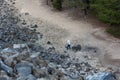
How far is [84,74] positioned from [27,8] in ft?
62.0

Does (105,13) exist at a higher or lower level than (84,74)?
higher

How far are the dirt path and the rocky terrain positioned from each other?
1476 millimetres

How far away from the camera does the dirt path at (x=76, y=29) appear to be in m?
31.3

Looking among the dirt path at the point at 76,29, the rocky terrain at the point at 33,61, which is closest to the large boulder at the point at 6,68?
the rocky terrain at the point at 33,61

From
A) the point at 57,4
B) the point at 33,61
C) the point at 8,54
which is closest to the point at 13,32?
the point at 57,4

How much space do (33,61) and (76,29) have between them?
450 inches

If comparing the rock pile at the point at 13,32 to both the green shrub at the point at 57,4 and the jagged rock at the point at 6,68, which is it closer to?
the green shrub at the point at 57,4

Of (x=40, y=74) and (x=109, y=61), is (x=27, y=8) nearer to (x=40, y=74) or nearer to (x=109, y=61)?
(x=109, y=61)

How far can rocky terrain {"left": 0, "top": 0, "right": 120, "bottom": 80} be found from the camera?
74.8 ft

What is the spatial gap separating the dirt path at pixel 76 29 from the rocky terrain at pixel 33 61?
1476mm

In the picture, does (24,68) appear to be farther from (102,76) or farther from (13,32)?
(13,32)

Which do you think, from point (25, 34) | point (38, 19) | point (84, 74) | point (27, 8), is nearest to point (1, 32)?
point (25, 34)

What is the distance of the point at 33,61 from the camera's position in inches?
983

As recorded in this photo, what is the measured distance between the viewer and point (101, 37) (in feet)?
108
